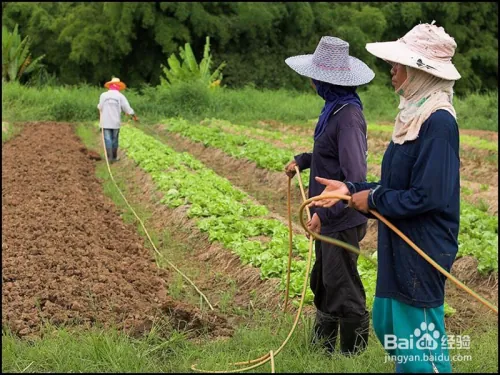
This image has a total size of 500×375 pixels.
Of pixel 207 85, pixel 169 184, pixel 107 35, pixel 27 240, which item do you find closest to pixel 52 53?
pixel 107 35

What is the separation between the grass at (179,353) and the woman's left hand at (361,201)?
1084 mm

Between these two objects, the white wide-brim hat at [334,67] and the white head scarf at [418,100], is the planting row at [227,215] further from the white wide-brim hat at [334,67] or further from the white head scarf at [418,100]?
the white head scarf at [418,100]

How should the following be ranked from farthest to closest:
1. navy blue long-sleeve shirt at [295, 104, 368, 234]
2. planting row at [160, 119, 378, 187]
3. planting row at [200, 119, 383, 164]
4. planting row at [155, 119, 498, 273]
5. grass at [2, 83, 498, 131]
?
grass at [2, 83, 498, 131] < planting row at [200, 119, 383, 164] < planting row at [160, 119, 378, 187] < planting row at [155, 119, 498, 273] < navy blue long-sleeve shirt at [295, 104, 368, 234]

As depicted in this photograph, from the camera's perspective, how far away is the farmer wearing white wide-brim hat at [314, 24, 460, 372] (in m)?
3.17

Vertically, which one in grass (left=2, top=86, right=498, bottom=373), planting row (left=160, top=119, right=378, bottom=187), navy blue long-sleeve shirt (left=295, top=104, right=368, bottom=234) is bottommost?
planting row (left=160, top=119, right=378, bottom=187)

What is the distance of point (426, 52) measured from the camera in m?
3.35

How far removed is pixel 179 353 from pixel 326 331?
3.39ft

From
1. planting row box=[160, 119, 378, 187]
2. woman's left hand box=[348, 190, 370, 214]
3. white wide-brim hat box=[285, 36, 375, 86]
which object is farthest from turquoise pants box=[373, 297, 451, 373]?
planting row box=[160, 119, 378, 187]

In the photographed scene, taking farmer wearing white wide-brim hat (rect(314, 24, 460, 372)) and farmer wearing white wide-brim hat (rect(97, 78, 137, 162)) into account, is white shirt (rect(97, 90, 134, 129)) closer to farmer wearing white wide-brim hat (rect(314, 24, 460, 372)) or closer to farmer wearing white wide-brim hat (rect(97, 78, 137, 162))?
farmer wearing white wide-brim hat (rect(97, 78, 137, 162))

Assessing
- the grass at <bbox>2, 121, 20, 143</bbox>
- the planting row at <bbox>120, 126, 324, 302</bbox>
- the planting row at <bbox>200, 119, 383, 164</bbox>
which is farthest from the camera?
the grass at <bbox>2, 121, 20, 143</bbox>

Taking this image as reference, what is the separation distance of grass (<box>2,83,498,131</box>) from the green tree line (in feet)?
Result: 22.5

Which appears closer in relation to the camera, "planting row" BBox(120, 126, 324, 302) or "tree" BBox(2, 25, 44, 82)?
"planting row" BBox(120, 126, 324, 302)

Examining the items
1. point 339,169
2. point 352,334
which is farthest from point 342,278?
point 339,169

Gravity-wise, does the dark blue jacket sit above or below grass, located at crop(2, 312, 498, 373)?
above
